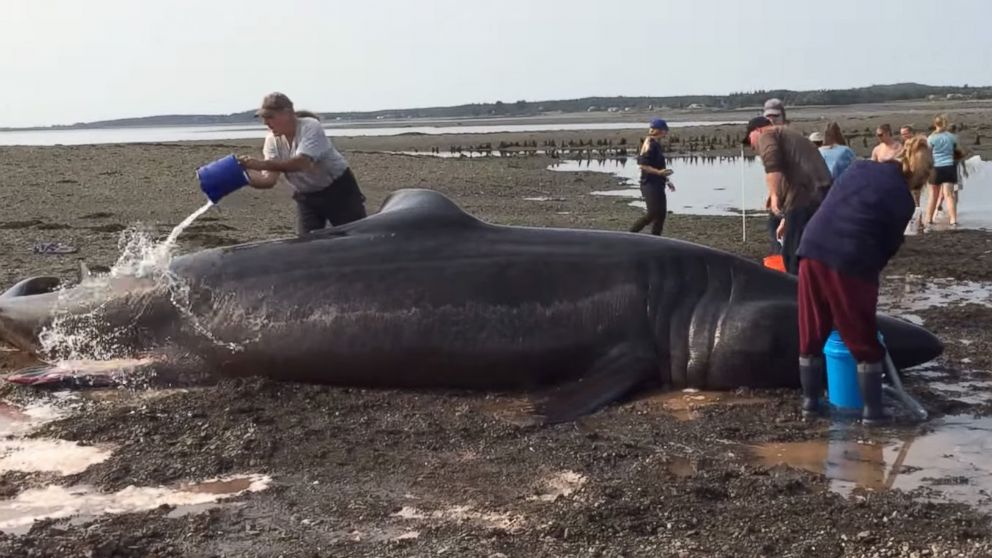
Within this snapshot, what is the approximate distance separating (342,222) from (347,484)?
4.19m

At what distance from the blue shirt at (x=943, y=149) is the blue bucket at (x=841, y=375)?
40.6 ft

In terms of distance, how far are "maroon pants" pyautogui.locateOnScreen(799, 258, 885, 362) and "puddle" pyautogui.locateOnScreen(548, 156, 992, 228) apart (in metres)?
9.55

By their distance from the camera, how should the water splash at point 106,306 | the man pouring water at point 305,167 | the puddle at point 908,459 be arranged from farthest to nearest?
the man pouring water at point 305,167 < the water splash at point 106,306 < the puddle at point 908,459

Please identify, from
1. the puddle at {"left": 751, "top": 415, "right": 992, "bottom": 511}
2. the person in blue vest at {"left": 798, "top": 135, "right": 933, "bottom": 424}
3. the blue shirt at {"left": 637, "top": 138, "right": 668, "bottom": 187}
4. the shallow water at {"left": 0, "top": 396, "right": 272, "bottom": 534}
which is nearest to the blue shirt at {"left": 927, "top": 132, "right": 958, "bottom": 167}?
the blue shirt at {"left": 637, "top": 138, "right": 668, "bottom": 187}

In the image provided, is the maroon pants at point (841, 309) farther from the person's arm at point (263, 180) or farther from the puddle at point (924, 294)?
the person's arm at point (263, 180)

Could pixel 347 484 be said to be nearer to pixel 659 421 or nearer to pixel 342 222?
pixel 659 421

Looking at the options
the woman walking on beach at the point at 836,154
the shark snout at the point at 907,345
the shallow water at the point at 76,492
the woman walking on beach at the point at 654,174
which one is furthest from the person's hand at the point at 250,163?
the woman walking on beach at the point at 654,174

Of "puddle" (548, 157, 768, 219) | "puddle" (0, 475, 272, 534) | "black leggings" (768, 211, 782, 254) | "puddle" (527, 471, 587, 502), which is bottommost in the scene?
"puddle" (548, 157, 768, 219)

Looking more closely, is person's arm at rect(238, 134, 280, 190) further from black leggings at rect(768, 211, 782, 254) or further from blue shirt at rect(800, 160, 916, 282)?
black leggings at rect(768, 211, 782, 254)

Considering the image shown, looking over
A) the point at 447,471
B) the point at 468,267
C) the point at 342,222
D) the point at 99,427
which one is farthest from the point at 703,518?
the point at 342,222

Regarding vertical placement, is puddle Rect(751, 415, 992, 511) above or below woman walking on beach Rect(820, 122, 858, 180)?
below

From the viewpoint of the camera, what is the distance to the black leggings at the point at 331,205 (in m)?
9.45

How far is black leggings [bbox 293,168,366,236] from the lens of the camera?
372 inches

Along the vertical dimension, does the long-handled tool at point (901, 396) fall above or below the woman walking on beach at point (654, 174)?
below
